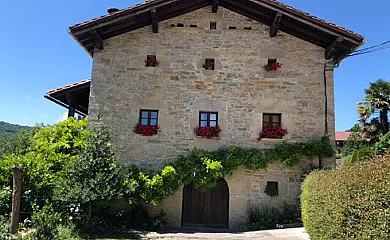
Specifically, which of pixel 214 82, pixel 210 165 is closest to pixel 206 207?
pixel 210 165

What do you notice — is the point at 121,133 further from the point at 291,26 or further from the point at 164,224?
the point at 291,26

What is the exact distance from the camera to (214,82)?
9.95m

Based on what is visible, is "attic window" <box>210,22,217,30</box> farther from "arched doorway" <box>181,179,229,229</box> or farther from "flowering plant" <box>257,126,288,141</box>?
"arched doorway" <box>181,179,229,229</box>

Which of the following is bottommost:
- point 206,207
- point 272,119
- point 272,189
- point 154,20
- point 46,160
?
point 206,207

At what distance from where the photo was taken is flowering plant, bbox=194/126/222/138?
952 centimetres

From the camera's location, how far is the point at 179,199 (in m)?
9.32

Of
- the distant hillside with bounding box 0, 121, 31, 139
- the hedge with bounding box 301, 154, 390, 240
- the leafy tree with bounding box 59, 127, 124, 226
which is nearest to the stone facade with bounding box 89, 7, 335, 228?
the leafy tree with bounding box 59, 127, 124, 226

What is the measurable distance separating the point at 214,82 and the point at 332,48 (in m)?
3.90

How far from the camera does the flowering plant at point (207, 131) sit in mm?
9523

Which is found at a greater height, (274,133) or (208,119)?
(208,119)

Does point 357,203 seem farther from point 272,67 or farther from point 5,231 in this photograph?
Answer: point 272,67

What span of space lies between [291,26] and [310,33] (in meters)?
0.65

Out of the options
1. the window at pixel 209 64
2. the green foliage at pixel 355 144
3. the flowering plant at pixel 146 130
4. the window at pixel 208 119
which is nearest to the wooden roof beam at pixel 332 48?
the window at pixel 209 64

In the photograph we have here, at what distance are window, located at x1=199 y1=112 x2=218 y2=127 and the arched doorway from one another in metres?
1.81
